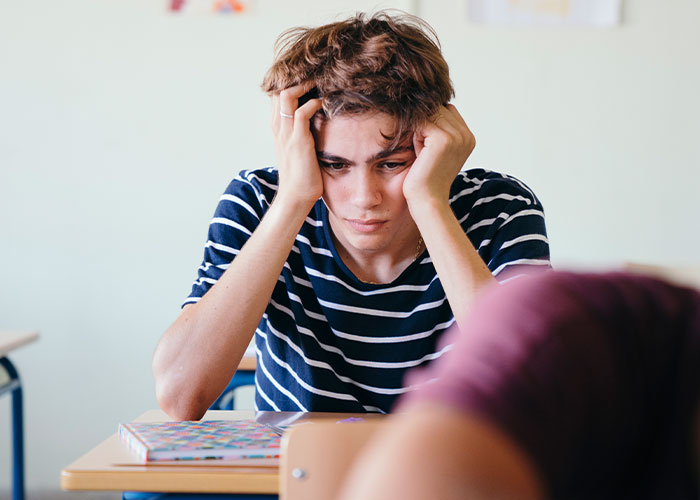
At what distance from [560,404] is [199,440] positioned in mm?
775

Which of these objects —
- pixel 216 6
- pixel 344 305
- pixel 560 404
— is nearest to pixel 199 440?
pixel 344 305

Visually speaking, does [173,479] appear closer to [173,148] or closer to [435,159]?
[435,159]

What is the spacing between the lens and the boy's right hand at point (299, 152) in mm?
1312

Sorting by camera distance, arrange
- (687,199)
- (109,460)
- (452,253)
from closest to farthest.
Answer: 1. (109,460)
2. (452,253)
3. (687,199)

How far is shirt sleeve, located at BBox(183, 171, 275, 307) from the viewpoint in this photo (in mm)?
1385

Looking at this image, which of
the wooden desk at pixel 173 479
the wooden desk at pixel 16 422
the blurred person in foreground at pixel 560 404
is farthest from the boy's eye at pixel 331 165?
the wooden desk at pixel 16 422

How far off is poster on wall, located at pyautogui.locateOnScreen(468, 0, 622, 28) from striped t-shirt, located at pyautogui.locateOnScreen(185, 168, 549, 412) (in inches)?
53.0

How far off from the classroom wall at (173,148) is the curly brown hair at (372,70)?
1.30 m

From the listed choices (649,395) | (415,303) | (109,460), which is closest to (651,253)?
(415,303)

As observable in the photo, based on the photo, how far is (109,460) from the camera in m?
0.96

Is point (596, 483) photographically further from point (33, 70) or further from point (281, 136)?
point (33, 70)

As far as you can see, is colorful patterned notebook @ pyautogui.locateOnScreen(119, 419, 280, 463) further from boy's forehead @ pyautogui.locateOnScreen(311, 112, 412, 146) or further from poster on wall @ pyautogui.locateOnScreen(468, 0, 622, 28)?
poster on wall @ pyautogui.locateOnScreen(468, 0, 622, 28)

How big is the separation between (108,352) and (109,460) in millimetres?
1842

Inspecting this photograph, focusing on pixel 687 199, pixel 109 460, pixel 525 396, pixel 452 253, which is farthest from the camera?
pixel 687 199
